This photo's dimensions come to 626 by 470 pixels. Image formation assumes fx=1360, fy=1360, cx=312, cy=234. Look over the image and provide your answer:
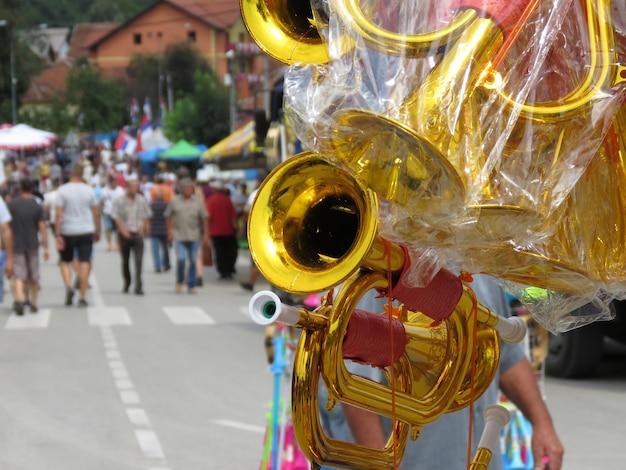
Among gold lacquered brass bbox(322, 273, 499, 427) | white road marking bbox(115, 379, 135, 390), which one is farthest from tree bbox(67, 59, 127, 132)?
gold lacquered brass bbox(322, 273, 499, 427)

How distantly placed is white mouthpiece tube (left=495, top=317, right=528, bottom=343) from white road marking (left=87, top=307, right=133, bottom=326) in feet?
44.4

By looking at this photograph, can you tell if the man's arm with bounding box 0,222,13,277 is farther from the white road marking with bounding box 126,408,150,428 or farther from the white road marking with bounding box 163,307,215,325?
the white road marking with bounding box 126,408,150,428

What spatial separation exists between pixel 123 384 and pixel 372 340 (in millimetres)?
9002

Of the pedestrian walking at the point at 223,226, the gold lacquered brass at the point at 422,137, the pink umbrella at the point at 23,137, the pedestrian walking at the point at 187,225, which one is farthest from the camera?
the pink umbrella at the point at 23,137

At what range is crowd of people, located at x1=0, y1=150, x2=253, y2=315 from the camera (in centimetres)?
1647

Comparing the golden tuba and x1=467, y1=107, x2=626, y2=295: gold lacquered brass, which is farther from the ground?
the golden tuba

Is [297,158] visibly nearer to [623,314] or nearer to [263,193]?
[263,193]

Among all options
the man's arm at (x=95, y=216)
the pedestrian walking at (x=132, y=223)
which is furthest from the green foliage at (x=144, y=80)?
the man's arm at (x=95, y=216)

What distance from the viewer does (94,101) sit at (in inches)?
3600

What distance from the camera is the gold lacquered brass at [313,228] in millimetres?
2133

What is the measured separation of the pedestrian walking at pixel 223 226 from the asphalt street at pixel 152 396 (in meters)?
6.02

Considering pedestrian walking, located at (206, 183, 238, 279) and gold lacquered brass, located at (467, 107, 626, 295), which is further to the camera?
pedestrian walking, located at (206, 183, 238, 279)

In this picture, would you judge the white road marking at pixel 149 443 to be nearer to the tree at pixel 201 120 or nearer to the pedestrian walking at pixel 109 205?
the pedestrian walking at pixel 109 205

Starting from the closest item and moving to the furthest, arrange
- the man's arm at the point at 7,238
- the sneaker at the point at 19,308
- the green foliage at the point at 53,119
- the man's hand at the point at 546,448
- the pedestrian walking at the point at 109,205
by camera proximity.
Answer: the man's hand at the point at 546,448, the man's arm at the point at 7,238, the sneaker at the point at 19,308, the pedestrian walking at the point at 109,205, the green foliage at the point at 53,119
